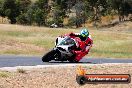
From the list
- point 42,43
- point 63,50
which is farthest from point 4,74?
point 42,43

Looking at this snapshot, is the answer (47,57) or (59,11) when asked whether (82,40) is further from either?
(59,11)

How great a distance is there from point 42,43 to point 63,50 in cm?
2246

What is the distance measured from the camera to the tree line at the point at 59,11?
97812 millimetres

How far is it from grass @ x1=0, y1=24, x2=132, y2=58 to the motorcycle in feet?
35.1

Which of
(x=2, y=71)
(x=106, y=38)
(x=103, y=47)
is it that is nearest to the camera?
(x=2, y=71)

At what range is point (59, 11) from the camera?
103m

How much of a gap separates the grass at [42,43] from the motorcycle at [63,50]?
10705 millimetres

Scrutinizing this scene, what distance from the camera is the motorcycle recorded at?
2197cm

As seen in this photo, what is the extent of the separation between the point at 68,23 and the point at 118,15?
1282cm

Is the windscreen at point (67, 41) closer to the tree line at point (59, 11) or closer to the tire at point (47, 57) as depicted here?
the tire at point (47, 57)

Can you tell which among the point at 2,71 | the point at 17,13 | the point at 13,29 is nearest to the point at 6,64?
the point at 2,71

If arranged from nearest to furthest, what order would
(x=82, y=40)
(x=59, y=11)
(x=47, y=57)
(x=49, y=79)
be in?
(x=49, y=79), (x=47, y=57), (x=82, y=40), (x=59, y=11)

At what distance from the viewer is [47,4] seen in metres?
112

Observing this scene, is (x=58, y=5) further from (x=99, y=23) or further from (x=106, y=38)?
(x=106, y=38)
